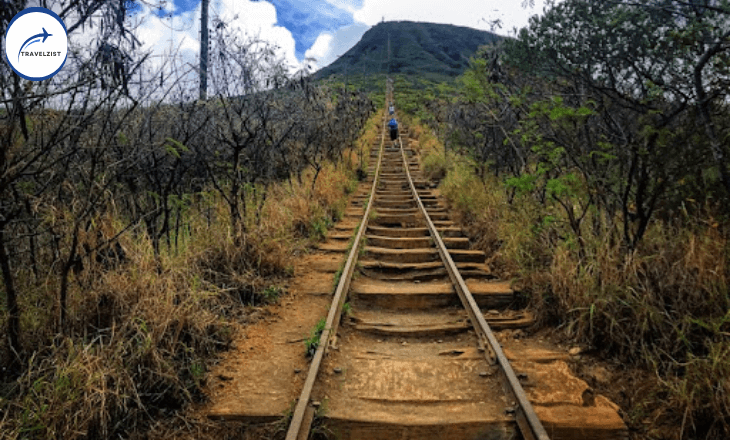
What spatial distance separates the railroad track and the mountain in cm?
7994

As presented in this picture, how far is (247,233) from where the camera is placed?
244 inches

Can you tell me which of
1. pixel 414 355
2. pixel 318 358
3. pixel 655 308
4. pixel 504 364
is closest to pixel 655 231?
pixel 655 308

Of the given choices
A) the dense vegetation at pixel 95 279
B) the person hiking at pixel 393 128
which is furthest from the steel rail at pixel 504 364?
the person hiking at pixel 393 128

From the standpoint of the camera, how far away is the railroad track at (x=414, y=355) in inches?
121

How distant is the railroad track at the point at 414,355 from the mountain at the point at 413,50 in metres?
79.9

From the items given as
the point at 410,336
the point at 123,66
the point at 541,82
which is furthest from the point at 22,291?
the point at 541,82

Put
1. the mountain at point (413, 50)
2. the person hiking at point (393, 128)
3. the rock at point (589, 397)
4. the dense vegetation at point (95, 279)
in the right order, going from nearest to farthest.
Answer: the dense vegetation at point (95, 279), the rock at point (589, 397), the person hiking at point (393, 128), the mountain at point (413, 50)

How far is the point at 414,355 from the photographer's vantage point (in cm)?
429

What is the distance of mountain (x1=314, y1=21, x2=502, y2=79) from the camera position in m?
95.7

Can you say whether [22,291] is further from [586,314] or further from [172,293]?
[586,314]

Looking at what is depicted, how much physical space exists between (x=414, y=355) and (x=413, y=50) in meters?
122

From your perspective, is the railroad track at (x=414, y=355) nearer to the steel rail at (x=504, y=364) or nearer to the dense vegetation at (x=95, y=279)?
the steel rail at (x=504, y=364)

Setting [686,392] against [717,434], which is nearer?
[717,434]

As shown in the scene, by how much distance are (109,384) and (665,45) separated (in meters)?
5.40
